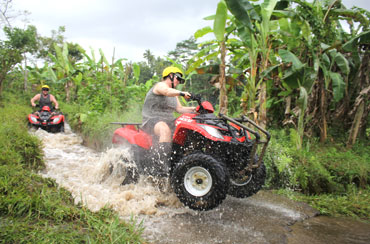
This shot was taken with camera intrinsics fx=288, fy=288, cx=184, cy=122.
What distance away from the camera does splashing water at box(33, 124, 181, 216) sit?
379cm

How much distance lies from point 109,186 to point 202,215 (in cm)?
172

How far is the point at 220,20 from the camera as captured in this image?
6.61m

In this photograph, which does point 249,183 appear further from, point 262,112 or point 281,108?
point 281,108

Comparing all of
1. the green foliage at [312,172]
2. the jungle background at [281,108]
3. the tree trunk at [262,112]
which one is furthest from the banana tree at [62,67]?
the green foliage at [312,172]

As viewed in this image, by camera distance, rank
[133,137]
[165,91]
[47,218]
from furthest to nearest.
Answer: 1. [133,137]
2. [165,91]
3. [47,218]

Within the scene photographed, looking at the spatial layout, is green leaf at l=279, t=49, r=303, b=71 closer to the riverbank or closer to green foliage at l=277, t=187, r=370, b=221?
green foliage at l=277, t=187, r=370, b=221

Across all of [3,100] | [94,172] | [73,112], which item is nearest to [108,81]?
[73,112]

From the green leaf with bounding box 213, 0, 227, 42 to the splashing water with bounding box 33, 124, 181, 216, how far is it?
3.79 meters

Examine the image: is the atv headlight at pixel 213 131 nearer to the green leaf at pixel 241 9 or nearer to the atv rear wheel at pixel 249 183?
the atv rear wheel at pixel 249 183

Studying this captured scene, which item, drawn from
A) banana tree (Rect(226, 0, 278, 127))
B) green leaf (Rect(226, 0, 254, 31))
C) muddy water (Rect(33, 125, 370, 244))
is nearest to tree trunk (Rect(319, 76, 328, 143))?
banana tree (Rect(226, 0, 278, 127))

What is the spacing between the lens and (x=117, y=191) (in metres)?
4.36

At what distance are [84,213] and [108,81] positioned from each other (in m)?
8.33

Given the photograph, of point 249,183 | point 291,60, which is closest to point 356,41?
point 291,60

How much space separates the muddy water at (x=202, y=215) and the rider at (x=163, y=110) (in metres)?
0.60
